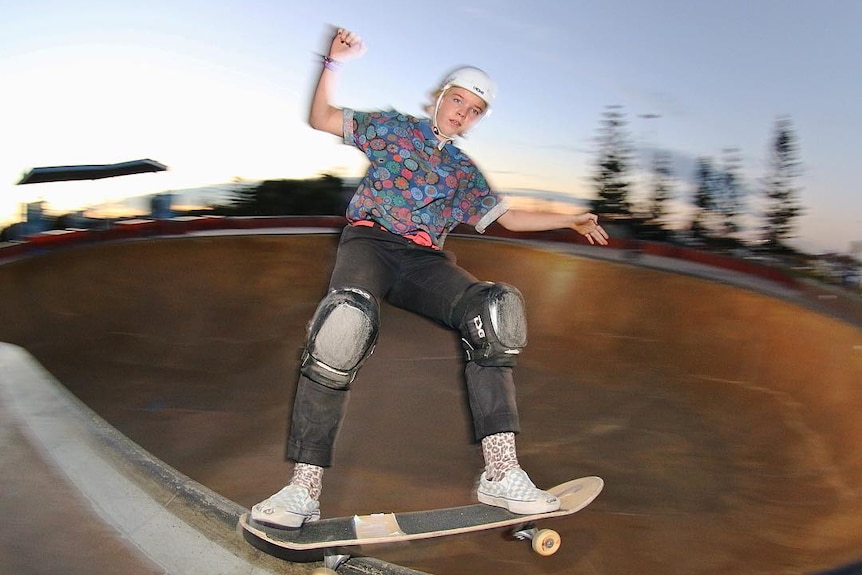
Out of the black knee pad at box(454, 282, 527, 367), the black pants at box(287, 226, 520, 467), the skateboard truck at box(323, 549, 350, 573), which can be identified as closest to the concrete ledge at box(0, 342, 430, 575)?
the skateboard truck at box(323, 549, 350, 573)

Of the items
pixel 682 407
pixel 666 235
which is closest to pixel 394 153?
pixel 682 407

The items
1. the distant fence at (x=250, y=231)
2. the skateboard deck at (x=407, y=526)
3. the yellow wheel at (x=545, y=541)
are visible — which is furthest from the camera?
the distant fence at (x=250, y=231)

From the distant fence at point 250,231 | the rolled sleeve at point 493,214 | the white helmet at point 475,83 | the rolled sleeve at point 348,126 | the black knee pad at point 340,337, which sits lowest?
the distant fence at point 250,231

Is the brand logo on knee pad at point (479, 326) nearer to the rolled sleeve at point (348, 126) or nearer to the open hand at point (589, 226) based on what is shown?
the open hand at point (589, 226)

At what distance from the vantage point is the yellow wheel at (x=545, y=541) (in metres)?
2.80

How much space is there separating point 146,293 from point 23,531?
4865 mm

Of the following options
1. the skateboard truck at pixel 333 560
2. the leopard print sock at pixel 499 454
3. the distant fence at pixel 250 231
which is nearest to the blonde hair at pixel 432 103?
the leopard print sock at pixel 499 454

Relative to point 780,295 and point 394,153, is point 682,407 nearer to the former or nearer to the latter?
point 780,295

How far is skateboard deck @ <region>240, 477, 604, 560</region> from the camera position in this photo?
2555mm

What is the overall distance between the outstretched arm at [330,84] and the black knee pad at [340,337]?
737mm

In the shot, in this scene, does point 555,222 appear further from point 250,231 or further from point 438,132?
point 250,231

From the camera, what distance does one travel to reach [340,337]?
8.54 feet

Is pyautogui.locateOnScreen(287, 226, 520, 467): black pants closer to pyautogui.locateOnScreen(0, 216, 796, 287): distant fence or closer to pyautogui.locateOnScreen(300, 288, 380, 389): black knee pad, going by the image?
pyautogui.locateOnScreen(300, 288, 380, 389): black knee pad

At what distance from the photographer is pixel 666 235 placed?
33.6 feet
